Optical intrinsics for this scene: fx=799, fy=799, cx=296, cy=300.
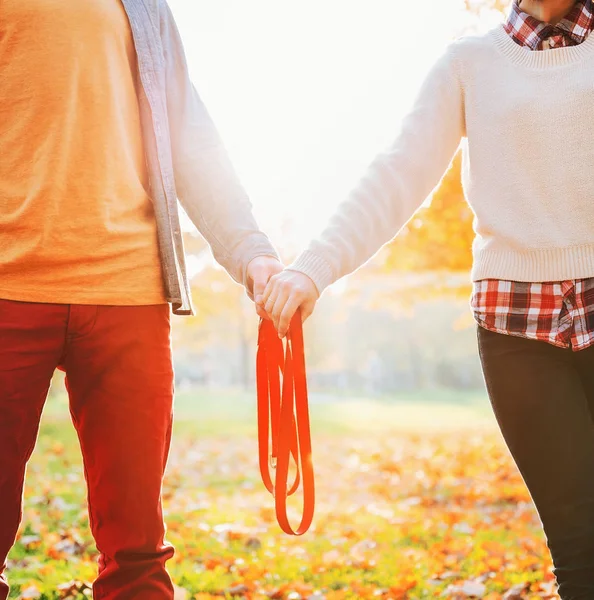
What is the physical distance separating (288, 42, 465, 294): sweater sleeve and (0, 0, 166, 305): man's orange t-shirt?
1.99 feet

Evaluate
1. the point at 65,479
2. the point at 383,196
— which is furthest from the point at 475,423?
the point at 383,196

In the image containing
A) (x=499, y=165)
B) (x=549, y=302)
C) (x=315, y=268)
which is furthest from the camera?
(x=315, y=268)

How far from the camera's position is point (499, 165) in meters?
2.31

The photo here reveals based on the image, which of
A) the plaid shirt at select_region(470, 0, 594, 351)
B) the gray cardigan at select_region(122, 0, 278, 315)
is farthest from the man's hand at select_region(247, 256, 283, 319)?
the plaid shirt at select_region(470, 0, 594, 351)

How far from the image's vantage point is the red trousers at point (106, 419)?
6.70 ft

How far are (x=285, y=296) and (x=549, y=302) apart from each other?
Answer: 2.43 feet

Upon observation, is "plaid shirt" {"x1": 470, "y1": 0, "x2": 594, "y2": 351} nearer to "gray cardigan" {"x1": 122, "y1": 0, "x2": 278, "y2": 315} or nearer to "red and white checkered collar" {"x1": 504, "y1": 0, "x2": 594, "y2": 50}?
"red and white checkered collar" {"x1": 504, "y1": 0, "x2": 594, "y2": 50}

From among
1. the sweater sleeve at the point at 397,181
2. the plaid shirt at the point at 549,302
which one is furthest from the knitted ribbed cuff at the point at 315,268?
the plaid shirt at the point at 549,302

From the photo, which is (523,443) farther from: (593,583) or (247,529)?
A: (247,529)

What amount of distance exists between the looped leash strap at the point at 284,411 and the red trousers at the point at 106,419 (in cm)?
36

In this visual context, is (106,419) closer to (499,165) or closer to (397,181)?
(397,181)

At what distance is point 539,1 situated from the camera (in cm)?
231

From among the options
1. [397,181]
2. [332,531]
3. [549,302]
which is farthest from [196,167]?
[332,531]

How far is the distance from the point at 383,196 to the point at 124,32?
91cm
